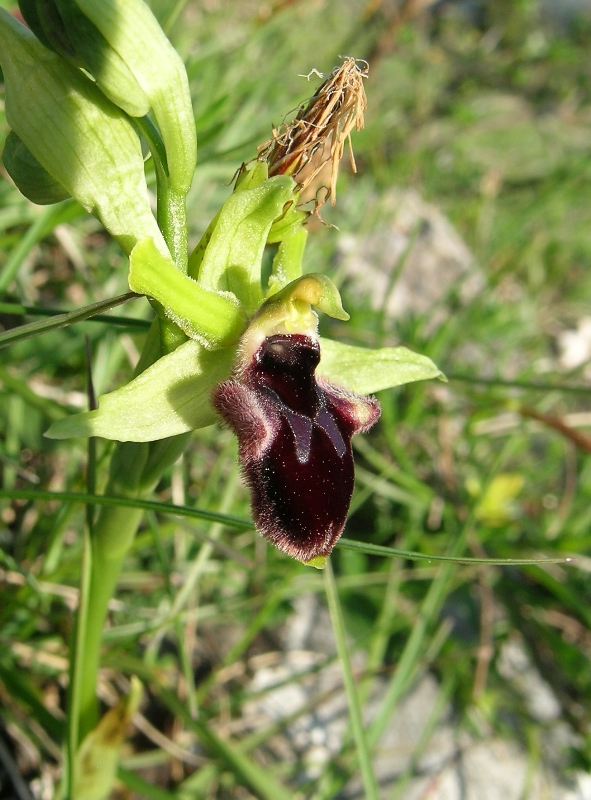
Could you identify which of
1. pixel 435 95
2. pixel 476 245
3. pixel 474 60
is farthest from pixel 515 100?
pixel 476 245

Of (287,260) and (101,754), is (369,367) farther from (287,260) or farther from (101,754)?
(101,754)

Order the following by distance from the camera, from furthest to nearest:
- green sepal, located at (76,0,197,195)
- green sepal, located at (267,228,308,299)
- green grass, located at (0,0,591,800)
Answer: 1. green grass, located at (0,0,591,800)
2. green sepal, located at (267,228,308,299)
3. green sepal, located at (76,0,197,195)

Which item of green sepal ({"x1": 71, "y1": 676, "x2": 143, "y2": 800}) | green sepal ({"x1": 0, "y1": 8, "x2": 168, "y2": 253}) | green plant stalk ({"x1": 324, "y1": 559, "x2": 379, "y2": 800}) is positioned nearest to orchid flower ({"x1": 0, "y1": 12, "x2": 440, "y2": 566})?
green sepal ({"x1": 0, "y1": 8, "x2": 168, "y2": 253})

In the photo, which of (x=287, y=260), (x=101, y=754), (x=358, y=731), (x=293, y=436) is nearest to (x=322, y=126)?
(x=287, y=260)

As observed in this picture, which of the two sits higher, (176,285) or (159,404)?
(176,285)

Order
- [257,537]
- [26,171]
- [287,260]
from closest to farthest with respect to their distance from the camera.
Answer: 1. [26,171]
2. [287,260]
3. [257,537]

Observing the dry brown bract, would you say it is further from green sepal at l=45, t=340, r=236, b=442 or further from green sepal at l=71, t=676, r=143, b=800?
green sepal at l=71, t=676, r=143, b=800

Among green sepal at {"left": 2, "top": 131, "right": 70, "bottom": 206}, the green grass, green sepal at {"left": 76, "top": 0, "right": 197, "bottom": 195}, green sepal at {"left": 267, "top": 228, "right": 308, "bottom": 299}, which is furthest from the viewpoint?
the green grass
